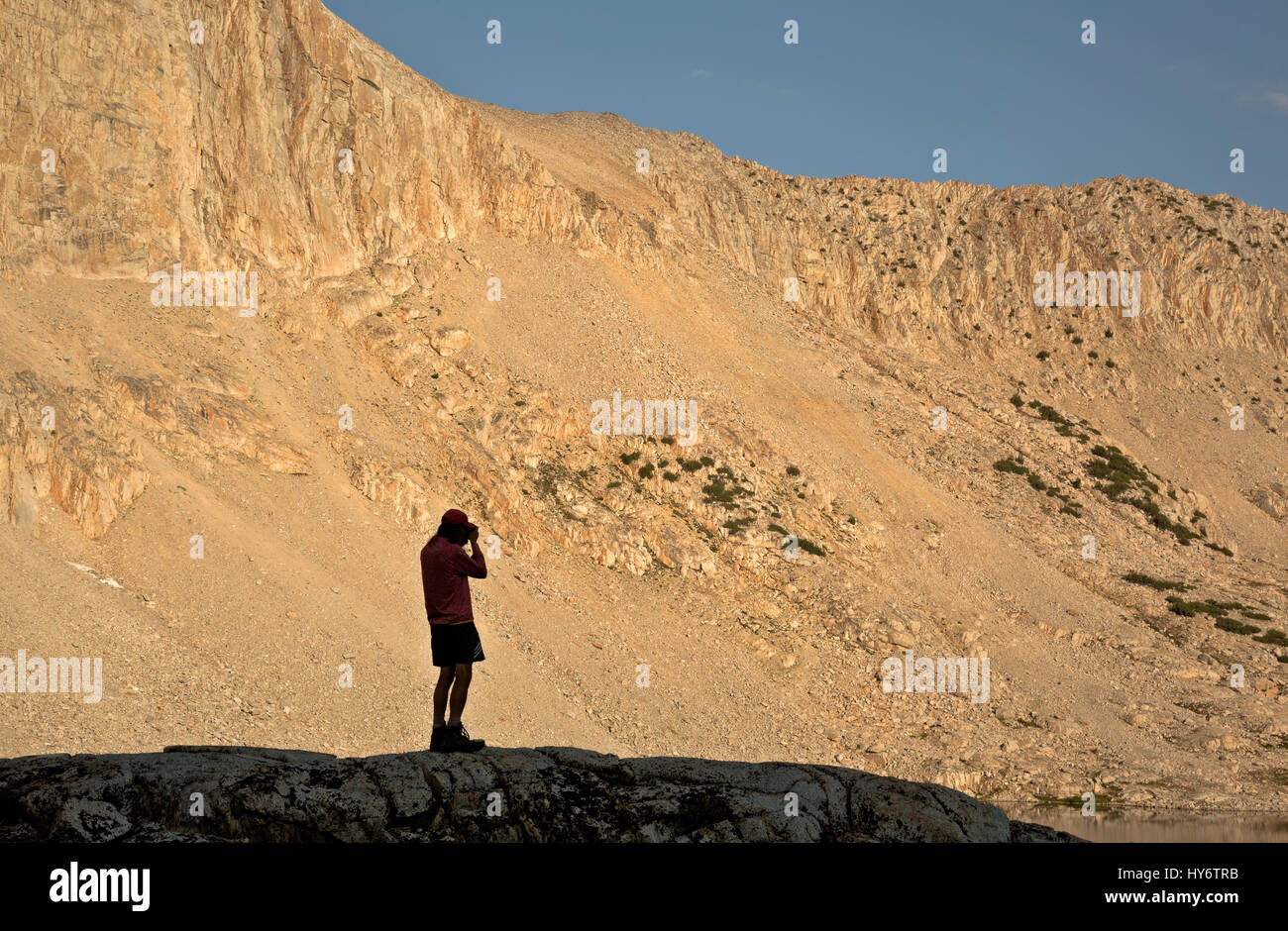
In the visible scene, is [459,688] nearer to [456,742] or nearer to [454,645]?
[454,645]

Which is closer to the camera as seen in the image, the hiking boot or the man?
the hiking boot

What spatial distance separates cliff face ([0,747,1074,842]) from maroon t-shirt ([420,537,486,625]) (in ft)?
5.41

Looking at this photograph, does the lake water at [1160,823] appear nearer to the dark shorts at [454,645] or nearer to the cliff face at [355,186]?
the dark shorts at [454,645]

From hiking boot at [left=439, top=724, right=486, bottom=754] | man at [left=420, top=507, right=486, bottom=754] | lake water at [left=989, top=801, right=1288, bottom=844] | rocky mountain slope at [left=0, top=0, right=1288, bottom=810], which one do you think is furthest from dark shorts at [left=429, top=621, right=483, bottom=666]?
lake water at [left=989, top=801, right=1288, bottom=844]

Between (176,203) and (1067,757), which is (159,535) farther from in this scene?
(1067,757)

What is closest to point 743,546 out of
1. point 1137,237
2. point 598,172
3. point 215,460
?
point 215,460

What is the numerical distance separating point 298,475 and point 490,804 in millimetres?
21042

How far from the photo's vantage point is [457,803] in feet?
26.3

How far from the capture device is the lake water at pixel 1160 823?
21.5 m

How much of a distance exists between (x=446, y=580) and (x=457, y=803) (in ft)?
8.10

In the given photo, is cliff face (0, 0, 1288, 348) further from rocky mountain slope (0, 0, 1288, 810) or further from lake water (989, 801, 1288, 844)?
lake water (989, 801, 1288, 844)

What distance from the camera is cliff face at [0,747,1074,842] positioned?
24.9 ft

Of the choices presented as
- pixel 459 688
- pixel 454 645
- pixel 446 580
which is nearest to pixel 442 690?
pixel 459 688

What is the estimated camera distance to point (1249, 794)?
83.7ft
